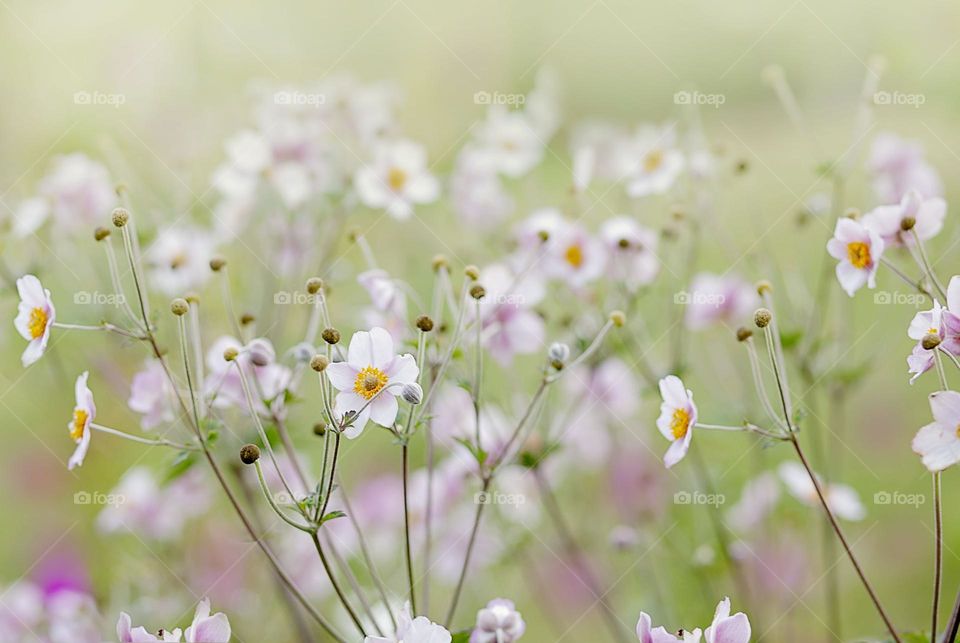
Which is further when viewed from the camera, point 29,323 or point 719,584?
point 719,584

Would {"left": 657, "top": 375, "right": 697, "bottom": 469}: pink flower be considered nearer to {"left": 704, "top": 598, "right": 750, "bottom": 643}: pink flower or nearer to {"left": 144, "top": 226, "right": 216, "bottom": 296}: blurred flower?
{"left": 704, "top": 598, "right": 750, "bottom": 643}: pink flower

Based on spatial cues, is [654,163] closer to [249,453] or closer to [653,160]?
[653,160]

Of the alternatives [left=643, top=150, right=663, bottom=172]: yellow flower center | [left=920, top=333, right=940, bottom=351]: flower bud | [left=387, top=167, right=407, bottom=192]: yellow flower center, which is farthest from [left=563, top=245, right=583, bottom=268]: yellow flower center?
[left=920, top=333, right=940, bottom=351]: flower bud

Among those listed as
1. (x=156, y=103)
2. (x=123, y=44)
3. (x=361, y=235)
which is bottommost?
(x=361, y=235)

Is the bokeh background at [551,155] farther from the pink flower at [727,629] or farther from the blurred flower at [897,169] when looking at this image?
the pink flower at [727,629]

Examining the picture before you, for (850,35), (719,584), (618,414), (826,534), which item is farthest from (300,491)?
(850,35)

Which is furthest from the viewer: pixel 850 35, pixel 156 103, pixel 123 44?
pixel 850 35

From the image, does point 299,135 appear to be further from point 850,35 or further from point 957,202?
point 850,35

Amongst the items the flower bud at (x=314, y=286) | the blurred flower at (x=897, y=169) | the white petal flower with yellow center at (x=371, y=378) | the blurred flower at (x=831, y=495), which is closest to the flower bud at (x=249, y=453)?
the white petal flower with yellow center at (x=371, y=378)
